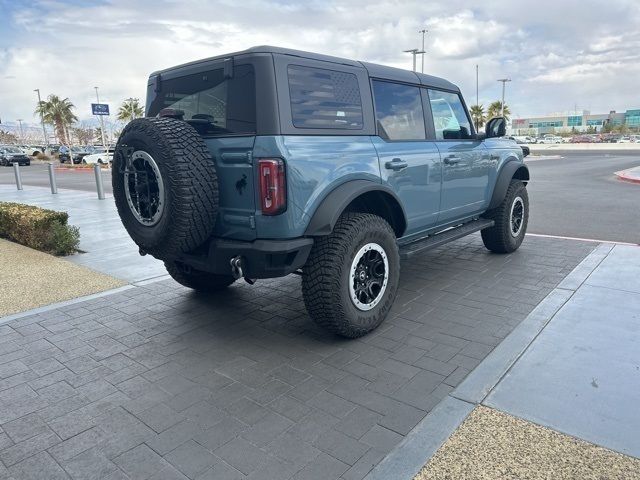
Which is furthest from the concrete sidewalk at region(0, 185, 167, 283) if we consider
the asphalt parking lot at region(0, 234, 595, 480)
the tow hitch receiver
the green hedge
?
the tow hitch receiver

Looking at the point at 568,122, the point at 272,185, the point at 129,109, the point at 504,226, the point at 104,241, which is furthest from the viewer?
the point at 568,122

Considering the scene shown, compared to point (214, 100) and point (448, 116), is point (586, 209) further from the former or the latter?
point (214, 100)

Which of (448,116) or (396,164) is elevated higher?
(448,116)

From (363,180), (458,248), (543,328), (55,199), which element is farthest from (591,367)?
(55,199)

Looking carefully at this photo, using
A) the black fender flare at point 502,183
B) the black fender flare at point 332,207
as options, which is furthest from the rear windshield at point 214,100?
the black fender flare at point 502,183

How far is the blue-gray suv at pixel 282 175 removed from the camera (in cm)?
326

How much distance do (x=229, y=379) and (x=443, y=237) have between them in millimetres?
2759

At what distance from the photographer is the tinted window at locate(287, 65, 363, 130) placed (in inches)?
134

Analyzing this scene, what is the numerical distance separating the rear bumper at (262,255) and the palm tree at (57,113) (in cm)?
5895

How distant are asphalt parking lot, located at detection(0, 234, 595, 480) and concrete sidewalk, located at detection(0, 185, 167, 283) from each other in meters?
0.89

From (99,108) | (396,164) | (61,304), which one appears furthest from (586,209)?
(99,108)

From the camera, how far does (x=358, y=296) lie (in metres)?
3.78

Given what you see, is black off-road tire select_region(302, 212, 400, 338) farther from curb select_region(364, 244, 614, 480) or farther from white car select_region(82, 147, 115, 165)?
white car select_region(82, 147, 115, 165)

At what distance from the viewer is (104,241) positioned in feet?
25.3
